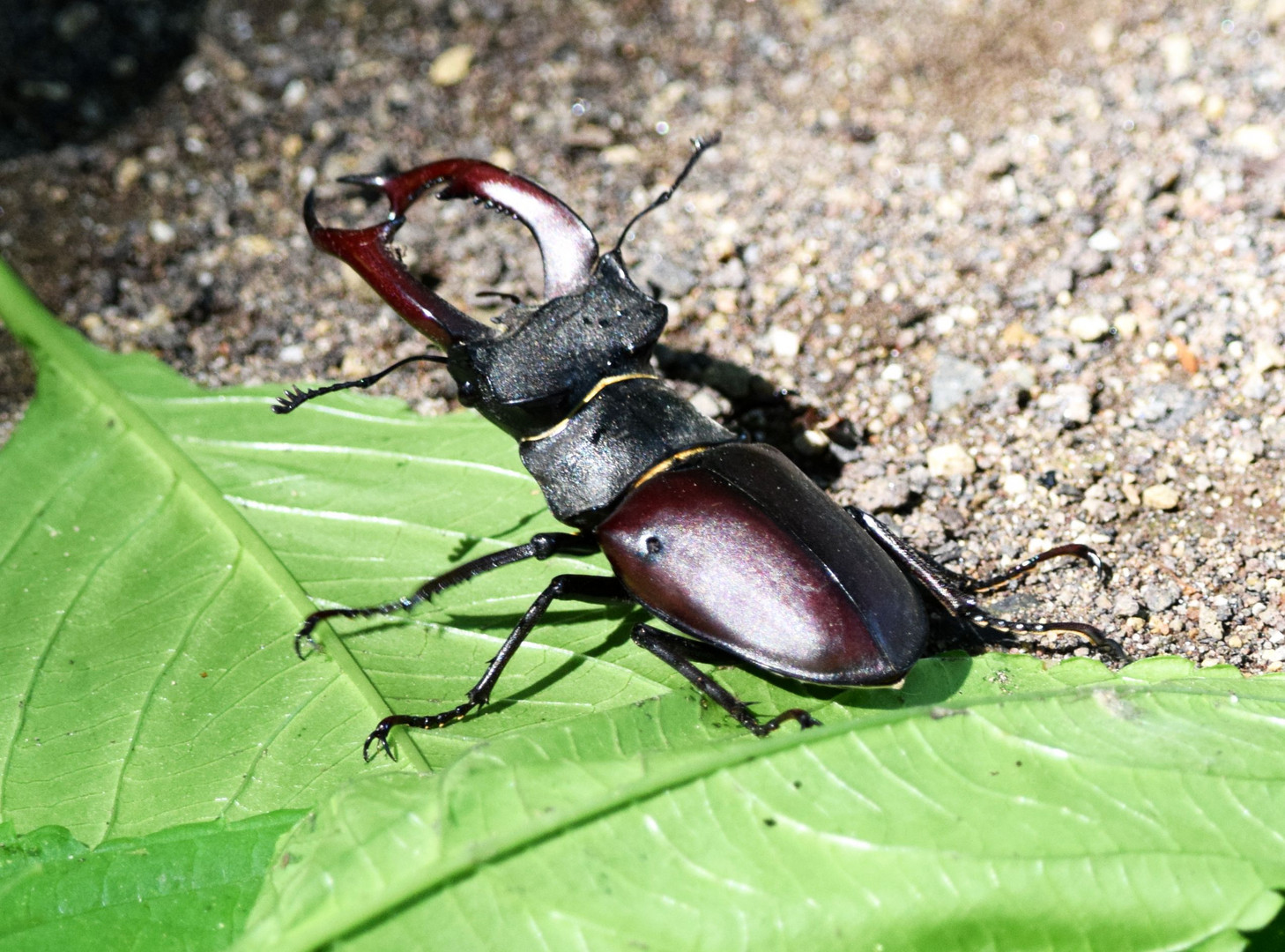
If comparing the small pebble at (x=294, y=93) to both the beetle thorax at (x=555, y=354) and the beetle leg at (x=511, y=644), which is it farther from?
the beetle leg at (x=511, y=644)

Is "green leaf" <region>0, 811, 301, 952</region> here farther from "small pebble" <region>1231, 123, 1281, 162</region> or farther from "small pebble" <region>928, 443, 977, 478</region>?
"small pebble" <region>1231, 123, 1281, 162</region>

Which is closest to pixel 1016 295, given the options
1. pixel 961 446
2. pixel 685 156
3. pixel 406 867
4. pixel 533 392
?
pixel 961 446

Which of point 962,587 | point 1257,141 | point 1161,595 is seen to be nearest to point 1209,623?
point 1161,595

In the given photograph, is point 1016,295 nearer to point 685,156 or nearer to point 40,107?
point 685,156

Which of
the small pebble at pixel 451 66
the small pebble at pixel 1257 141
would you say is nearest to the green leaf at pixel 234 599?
the small pebble at pixel 451 66

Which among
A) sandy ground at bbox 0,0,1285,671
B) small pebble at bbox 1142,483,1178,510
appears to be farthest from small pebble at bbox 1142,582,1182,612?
small pebble at bbox 1142,483,1178,510

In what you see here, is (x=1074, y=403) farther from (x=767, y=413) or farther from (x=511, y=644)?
(x=511, y=644)
